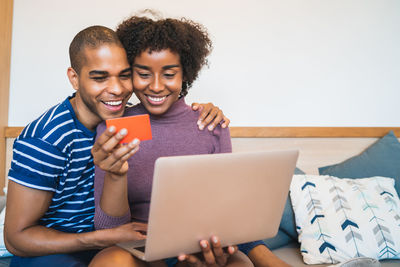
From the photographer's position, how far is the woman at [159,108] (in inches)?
47.3

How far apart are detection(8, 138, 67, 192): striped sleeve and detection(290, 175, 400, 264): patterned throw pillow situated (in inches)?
39.0

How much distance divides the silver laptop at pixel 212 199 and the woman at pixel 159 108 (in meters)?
0.19

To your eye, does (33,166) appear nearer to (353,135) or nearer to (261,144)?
(261,144)

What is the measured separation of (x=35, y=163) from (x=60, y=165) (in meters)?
0.07

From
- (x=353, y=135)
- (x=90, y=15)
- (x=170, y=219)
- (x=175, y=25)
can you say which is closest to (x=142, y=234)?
(x=170, y=219)

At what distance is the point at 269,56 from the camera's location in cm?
208

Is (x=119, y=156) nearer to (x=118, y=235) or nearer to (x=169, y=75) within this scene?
(x=118, y=235)

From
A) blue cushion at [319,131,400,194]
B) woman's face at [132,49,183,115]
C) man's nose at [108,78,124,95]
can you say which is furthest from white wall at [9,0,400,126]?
man's nose at [108,78,124,95]

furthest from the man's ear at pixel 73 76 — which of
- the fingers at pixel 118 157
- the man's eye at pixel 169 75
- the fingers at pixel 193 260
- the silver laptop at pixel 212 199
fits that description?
the fingers at pixel 193 260

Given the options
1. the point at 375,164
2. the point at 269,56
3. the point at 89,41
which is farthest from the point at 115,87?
the point at 375,164

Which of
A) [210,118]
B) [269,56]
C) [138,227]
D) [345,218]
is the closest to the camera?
[138,227]

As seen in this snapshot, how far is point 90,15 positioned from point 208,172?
1.41 meters

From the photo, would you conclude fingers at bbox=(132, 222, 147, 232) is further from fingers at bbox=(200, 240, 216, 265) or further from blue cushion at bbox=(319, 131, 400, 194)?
blue cushion at bbox=(319, 131, 400, 194)

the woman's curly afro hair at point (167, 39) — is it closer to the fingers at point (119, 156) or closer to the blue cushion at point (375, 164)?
the fingers at point (119, 156)
